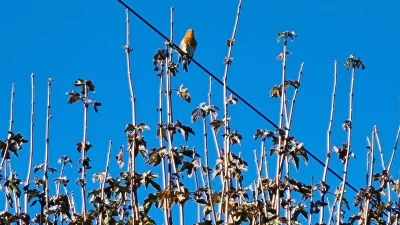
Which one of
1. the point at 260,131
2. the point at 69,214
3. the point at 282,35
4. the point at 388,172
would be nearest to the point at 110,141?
the point at 69,214

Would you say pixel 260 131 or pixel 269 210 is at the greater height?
pixel 260 131

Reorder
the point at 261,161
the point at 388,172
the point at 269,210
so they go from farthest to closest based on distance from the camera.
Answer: the point at 388,172
the point at 261,161
the point at 269,210

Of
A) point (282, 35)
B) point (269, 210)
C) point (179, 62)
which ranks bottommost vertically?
point (269, 210)

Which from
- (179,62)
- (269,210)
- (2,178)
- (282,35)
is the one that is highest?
(282,35)

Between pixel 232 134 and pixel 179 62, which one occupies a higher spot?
pixel 179 62

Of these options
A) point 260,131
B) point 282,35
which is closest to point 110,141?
point 260,131

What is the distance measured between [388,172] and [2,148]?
276 centimetres

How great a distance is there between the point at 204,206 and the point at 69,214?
0.99m

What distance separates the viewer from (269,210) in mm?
5266

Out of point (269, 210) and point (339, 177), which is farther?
point (339, 177)

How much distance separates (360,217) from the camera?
5.84 metres

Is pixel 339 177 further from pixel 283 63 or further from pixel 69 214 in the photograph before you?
pixel 69 214

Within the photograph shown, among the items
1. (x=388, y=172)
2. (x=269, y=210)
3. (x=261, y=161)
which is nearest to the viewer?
(x=269, y=210)

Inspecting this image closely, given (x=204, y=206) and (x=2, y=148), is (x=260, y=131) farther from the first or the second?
(x=2, y=148)
